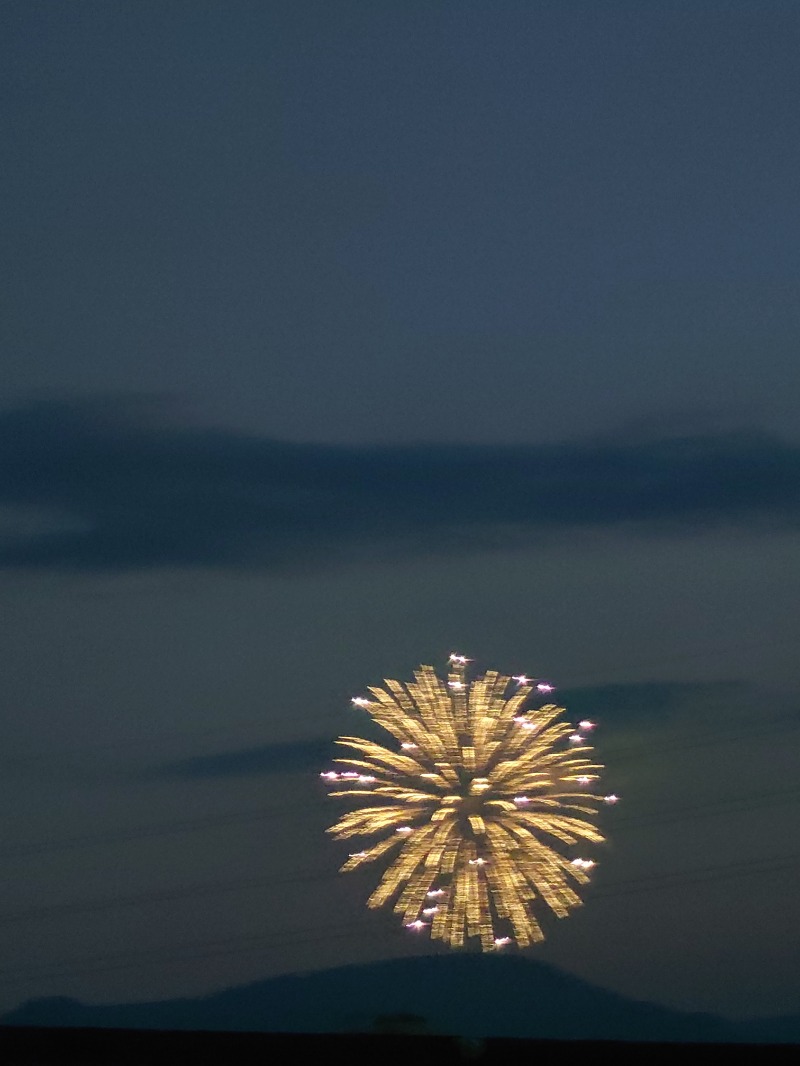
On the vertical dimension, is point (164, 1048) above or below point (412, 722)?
below

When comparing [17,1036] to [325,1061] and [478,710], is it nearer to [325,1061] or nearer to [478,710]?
[325,1061]

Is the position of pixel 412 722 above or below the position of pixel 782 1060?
above

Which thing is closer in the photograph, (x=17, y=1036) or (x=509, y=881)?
(x=17, y=1036)

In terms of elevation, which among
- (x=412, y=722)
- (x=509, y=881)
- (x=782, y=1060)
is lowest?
(x=782, y=1060)

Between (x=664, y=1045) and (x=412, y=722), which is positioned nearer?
(x=664, y=1045)

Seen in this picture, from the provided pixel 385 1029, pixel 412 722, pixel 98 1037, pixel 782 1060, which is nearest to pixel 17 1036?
pixel 98 1037

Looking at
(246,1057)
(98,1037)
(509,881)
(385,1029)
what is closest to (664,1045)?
(385,1029)

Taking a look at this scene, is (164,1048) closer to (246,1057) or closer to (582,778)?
(246,1057)

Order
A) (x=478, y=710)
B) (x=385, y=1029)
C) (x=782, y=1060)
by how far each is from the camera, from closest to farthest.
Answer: (x=782, y=1060) < (x=385, y=1029) < (x=478, y=710)

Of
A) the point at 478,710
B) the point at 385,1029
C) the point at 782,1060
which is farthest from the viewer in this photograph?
the point at 478,710
